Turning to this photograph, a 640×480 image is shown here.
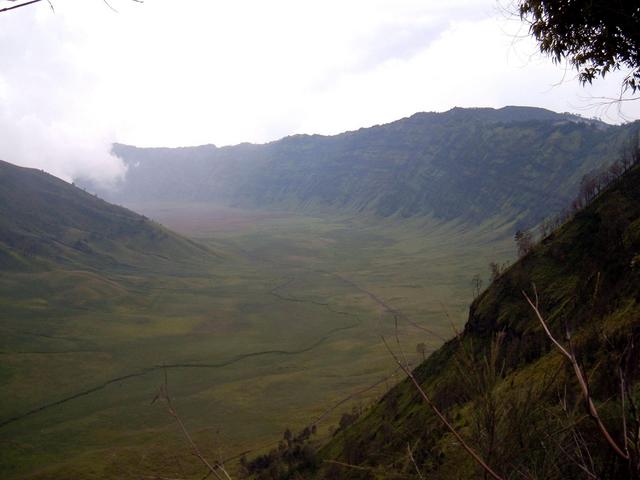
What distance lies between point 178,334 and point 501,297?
7189cm

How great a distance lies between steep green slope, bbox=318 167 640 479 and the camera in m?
3.86

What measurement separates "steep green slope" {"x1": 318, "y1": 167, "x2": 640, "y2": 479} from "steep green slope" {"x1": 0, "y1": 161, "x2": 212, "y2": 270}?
12055 centimetres

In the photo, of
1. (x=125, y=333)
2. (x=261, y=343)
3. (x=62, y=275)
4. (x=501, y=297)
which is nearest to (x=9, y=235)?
(x=62, y=275)

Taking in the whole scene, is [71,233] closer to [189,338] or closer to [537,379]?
[189,338]

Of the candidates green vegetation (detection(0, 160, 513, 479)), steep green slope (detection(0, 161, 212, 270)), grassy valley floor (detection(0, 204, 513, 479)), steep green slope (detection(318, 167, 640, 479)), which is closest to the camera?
steep green slope (detection(318, 167, 640, 479))

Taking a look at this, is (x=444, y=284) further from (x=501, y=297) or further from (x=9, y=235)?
(x=9, y=235)

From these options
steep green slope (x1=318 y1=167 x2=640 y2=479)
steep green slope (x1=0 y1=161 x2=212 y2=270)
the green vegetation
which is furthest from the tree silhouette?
steep green slope (x1=0 y1=161 x2=212 y2=270)

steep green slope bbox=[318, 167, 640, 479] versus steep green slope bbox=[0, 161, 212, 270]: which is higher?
steep green slope bbox=[0, 161, 212, 270]

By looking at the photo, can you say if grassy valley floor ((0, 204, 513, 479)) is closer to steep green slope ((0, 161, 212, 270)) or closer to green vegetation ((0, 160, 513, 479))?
green vegetation ((0, 160, 513, 479))

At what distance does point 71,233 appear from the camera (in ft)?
504

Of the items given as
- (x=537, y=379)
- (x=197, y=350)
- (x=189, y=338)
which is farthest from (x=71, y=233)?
(x=537, y=379)

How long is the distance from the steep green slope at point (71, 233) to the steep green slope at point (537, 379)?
120551 millimetres

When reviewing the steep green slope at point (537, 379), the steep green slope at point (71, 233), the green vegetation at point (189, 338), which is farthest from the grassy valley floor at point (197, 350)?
the steep green slope at point (71, 233)

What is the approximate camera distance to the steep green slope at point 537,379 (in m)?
3.86
